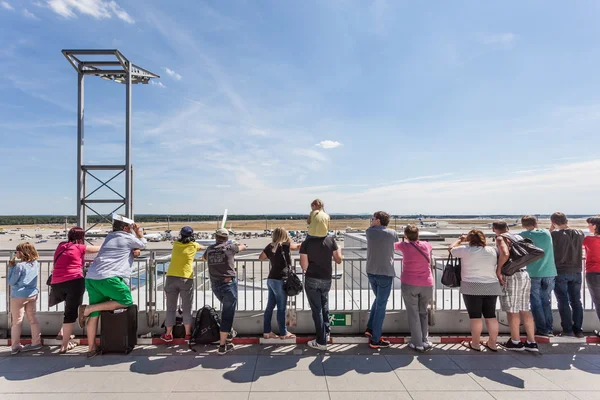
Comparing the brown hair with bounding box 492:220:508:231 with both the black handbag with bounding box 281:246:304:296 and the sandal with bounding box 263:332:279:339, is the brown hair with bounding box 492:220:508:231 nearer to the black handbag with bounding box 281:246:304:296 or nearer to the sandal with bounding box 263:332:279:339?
the black handbag with bounding box 281:246:304:296

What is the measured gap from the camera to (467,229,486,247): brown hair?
4.15 m

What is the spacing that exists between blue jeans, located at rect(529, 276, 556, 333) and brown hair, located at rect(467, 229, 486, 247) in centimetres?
123

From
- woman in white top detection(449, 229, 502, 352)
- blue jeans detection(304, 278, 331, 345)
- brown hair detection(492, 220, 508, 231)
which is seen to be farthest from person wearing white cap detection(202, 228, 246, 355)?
brown hair detection(492, 220, 508, 231)

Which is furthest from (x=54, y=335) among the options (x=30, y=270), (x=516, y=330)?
(x=516, y=330)

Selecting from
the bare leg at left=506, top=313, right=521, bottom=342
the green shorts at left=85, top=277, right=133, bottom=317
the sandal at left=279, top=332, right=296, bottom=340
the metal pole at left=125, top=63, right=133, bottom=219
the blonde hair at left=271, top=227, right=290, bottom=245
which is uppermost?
the metal pole at left=125, top=63, right=133, bottom=219

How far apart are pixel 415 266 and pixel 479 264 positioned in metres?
0.88

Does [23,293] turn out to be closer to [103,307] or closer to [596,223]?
[103,307]

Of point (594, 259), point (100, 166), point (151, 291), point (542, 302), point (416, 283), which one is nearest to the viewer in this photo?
point (416, 283)

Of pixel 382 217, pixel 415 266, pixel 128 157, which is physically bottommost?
pixel 415 266

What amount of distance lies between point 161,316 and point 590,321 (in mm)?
7140

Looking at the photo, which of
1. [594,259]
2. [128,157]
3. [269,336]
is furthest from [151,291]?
[594,259]

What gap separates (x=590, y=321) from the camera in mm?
4867

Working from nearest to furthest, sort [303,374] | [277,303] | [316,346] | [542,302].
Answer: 1. [303,374]
2. [316,346]
3. [277,303]
4. [542,302]

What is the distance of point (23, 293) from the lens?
4.22 metres
